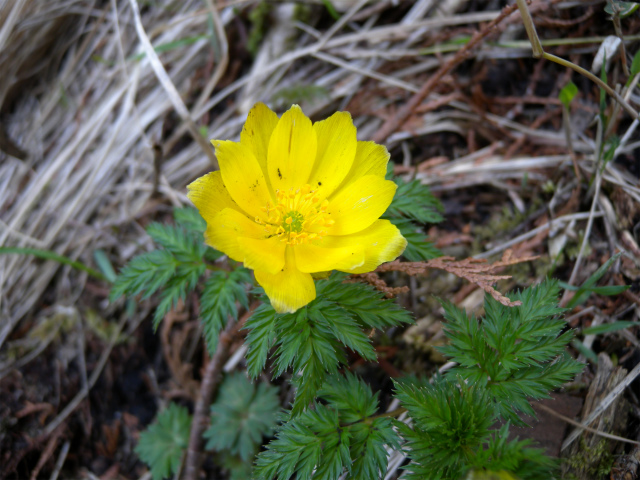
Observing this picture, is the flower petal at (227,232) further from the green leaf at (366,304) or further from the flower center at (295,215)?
the green leaf at (366,304)

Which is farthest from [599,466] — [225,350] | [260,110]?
[260,110]

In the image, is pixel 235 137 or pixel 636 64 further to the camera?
pixel 235 137

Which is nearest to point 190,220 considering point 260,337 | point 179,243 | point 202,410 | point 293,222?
point 179,243

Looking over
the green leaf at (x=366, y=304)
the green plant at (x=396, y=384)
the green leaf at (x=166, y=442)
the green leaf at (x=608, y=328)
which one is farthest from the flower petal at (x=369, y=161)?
the green leaf at (x=166, y=442)

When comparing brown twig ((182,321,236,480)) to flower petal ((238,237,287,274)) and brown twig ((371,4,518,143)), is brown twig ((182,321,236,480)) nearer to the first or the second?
flower petal ((238,237,287,274))

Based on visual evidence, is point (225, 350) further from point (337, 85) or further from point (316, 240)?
point (337, 85)

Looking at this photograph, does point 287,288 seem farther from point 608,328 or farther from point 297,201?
point 608,328
